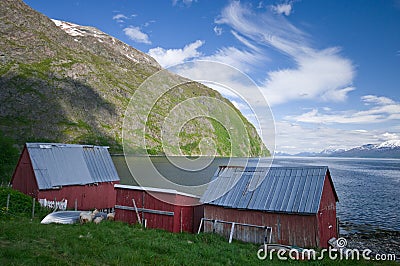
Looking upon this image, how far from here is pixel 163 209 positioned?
26.5m

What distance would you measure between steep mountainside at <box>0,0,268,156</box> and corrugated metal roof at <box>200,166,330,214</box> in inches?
3238

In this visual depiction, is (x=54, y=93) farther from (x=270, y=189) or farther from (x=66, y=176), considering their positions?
(x=270, y=189)

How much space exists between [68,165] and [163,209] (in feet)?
52.0

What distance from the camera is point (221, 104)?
65.9 feet

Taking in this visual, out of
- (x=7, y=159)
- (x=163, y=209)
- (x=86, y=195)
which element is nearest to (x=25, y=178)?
(x=86, y=195)

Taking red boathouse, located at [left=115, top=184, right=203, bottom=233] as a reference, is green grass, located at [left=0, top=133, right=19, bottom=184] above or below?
above

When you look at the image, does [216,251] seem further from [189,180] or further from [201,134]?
[201,134]

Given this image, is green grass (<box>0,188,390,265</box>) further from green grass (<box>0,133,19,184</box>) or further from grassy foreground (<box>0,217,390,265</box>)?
green grass (<box>0,133,19,184</box>)

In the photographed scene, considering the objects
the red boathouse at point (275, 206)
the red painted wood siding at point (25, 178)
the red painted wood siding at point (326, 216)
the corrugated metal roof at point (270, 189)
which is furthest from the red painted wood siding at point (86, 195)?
the red painted wood siding at point (326, 216)

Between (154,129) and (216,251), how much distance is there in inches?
6499

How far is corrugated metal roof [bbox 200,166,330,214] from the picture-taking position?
2284cm

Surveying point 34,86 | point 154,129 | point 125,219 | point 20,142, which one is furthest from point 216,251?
point 154,129

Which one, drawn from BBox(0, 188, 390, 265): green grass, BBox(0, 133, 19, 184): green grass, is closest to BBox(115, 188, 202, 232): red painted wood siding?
BBox(0, 188, 390, 265): green grass

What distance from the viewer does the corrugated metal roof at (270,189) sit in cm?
2284
